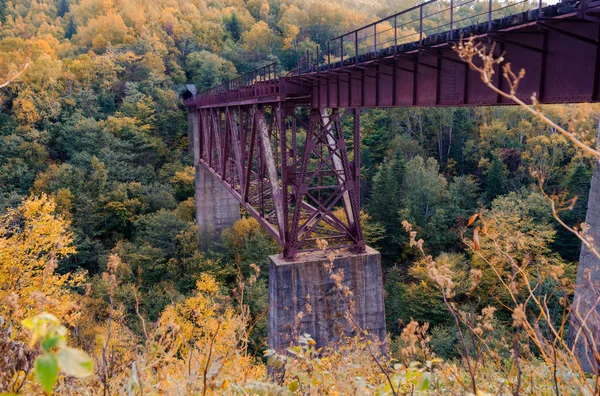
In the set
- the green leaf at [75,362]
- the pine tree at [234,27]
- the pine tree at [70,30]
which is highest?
the pine tree at [70,30]

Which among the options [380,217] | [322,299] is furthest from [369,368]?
[380,217]

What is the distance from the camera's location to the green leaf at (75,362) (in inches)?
49.6

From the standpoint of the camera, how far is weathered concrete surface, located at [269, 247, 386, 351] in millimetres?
11719

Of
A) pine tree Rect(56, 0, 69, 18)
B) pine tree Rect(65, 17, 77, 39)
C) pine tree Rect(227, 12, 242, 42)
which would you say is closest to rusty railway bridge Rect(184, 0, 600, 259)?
pine tree Rect(227, 12, 242, 42)

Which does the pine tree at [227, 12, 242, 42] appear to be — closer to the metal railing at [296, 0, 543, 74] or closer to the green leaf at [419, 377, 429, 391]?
the metal railing at [296, 0, 543, 74]

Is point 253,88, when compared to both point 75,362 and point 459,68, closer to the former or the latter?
point 459,68

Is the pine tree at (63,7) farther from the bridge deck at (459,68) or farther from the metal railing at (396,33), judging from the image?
the bridge deck at (459,68)

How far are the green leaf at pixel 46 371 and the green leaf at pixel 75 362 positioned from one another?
19 millimetres

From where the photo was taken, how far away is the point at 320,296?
39.4ft

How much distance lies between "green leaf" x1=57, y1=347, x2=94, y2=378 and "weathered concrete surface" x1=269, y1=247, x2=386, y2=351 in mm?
10301

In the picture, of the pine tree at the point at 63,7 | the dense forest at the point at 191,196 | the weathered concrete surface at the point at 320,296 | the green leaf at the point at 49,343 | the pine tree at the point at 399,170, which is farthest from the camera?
the pine tree at the point at 63,7

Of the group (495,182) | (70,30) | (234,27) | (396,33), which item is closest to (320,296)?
(396,33)

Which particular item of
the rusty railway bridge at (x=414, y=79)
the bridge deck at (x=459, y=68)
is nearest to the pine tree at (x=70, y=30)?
the rusty railway bridge at (x=414, y=79)

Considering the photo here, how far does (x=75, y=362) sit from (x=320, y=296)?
11.0 metres
